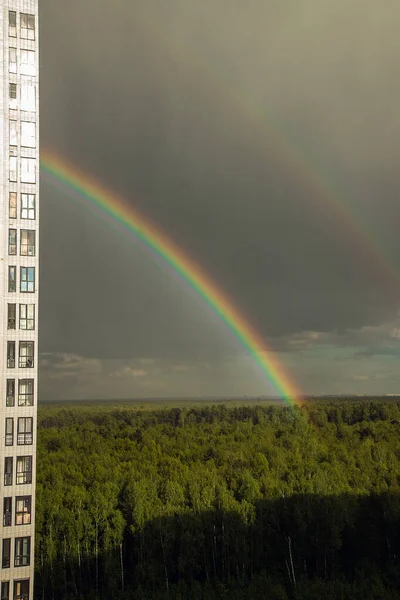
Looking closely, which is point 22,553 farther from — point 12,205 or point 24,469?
point 12,205

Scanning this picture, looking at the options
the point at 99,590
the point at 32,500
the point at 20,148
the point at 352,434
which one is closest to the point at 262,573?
the point at 99,590

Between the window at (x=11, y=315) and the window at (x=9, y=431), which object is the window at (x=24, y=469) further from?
the window at (x=11, y=315)

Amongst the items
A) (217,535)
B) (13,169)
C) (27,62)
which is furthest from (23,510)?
(217,535)

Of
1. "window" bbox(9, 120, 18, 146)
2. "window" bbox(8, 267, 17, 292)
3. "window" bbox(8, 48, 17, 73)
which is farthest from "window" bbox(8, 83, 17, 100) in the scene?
"window" bbox(8, 267, 17, 292)

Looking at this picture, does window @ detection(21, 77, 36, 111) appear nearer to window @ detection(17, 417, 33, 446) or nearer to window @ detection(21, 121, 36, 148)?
window @ detection(21, 121, 36, 148)

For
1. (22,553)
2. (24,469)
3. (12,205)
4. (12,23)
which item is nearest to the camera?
(22,553)

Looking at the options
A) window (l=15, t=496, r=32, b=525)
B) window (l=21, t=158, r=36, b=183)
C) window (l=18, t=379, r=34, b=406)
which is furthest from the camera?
window (l=21, t=158, r=36, b=183)

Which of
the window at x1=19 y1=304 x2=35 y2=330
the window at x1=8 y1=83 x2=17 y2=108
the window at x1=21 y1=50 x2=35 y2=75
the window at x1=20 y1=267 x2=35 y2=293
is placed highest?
the window at x1=21 y1=50 x2=35 y2=75

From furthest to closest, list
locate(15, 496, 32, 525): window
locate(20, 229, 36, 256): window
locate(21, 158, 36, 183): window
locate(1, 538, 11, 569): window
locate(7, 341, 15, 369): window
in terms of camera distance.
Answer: locate(21, 158, 36, 183): window → locate(20, 229, 36, 256): window → locate(7, 341, 15, 369): window → locate(15, 496, 32, 525): window → locate(1, 538, 11, 569): window
